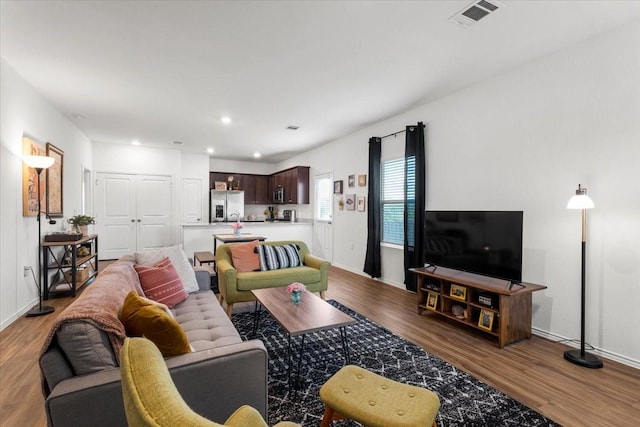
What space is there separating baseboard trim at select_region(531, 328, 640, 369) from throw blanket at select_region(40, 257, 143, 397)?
11.7 ft

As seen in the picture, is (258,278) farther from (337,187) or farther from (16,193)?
(337,187)

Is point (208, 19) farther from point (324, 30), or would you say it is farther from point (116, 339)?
point (116, 339)

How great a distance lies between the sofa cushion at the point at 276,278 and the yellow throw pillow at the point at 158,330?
2.10 m

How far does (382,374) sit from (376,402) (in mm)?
1006

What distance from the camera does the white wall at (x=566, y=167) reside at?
264 centimetres

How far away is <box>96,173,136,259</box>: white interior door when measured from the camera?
7.30 metres

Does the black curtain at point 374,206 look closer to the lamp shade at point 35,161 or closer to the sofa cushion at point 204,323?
the sofa cushion at point 204,323

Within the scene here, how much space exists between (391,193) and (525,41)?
2753 millimetres

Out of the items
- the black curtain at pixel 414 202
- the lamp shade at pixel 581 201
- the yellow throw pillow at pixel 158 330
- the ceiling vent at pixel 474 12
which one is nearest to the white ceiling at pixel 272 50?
the ceiling vent at pixel 474 12

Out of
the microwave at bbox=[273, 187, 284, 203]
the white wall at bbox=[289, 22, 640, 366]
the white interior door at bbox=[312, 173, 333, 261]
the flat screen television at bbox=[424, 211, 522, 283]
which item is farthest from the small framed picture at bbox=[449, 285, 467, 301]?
the microwave at bbox=[273, 187, 284, 203]

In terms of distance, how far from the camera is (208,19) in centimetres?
255

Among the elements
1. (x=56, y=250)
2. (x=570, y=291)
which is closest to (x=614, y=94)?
(x=570, y=291)

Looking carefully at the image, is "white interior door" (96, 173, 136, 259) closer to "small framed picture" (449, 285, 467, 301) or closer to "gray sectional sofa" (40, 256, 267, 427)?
"gray sectional sofa" (40, 256, 267, 427)

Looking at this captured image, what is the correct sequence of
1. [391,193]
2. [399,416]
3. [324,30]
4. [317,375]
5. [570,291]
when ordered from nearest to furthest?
[399,416], [317,375], [324,30], [570,291], [391,193]
